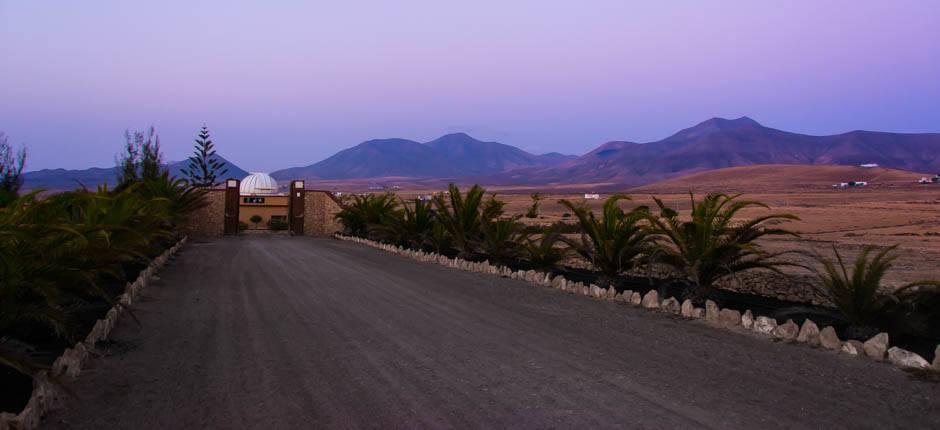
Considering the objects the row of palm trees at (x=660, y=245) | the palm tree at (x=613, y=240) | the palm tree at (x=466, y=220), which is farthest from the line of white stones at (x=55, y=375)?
the palm tree at (x=466, y=220)

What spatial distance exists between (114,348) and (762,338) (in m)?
5.48

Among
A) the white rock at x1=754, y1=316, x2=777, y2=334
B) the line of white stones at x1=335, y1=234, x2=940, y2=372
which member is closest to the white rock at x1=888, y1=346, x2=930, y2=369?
the line of white stones at x1=335, y1=234, x2=940, y2=372

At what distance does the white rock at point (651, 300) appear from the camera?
738cm

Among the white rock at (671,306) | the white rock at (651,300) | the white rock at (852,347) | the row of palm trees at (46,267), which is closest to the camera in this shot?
the row of palm trees at (46,267)

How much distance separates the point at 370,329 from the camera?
655cm

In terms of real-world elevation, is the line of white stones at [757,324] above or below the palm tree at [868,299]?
below

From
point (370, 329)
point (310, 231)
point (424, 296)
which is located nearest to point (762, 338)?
point (370, 329)

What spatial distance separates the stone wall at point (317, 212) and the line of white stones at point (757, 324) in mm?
20660

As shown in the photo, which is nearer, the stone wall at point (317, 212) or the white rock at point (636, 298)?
the white rock at point (636, 298)

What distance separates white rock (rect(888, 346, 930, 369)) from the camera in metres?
4.70

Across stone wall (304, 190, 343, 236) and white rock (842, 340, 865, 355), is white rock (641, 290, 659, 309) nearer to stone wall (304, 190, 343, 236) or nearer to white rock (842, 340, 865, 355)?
white rock (842, 340, 865, 355)

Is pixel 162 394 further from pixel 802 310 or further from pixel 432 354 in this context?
pixel 802 310

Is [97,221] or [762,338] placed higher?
[97,221]

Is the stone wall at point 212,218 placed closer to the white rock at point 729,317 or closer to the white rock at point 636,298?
the white rock at point 636,298
